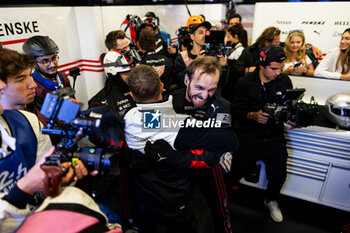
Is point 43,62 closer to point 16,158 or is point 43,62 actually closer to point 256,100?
point 16,158

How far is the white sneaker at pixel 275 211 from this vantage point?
252cm

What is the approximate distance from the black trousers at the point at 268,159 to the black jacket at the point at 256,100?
0.23 feet

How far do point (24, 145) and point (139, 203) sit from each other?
816 millimetres

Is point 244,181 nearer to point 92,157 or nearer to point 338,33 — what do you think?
point 92,157

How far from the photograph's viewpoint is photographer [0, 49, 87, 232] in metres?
0.95

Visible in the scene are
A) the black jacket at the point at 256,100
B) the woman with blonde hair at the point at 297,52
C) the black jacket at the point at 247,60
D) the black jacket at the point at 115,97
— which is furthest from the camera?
the black jacket at the point at 247,60

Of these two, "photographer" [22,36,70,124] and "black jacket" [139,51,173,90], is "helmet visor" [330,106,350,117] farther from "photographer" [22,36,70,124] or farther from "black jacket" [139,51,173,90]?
"photographer" [22,36,70,124]

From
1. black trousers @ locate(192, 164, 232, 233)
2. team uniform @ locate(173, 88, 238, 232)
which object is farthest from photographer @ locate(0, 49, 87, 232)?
black trousers @ locate(192, 164, 232, 233)

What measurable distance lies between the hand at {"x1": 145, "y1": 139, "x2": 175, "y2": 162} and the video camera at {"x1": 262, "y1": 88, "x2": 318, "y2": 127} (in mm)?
1209

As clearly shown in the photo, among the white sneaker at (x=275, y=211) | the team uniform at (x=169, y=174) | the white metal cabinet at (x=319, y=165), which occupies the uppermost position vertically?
the team uniform at (x=169, y=174)

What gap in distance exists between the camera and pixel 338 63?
290cm

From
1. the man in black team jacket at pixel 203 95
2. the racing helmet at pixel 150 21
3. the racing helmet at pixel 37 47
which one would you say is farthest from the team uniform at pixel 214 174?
the racing helmet at pixel 150 21

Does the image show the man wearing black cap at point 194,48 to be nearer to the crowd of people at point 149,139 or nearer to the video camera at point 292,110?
the crowd of people at point 149,139

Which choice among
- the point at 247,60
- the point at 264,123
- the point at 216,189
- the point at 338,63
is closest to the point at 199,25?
the point at 247,60
